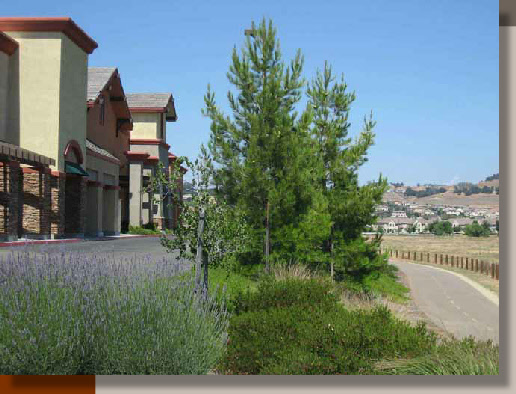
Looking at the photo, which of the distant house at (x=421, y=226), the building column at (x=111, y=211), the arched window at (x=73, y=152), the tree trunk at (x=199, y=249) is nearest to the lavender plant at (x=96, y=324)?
the tree trunk at (x=199, y=249)

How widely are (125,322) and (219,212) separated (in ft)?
14.5

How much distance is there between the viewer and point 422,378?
526cm

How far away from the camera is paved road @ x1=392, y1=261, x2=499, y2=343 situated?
19.7 m

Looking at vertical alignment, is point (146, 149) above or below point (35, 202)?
above

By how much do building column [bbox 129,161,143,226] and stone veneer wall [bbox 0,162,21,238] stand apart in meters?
14.8

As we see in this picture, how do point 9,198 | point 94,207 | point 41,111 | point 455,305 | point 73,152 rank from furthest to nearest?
point 94,207 → point 455,305 → point 73,152 → point 41,111 → point 9,198

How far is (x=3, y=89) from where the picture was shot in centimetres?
2177

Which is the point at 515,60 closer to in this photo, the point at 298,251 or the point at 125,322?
the point at 125,322

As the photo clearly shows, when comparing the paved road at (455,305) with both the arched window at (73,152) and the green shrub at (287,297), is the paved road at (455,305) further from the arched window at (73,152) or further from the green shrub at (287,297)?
the arched window at (73,152)

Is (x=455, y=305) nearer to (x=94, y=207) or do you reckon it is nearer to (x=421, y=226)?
(x=94, y=207)

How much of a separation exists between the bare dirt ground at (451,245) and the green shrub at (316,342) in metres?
65.5

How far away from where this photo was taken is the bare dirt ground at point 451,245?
76.1m

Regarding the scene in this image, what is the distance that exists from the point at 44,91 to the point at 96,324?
19.2 metres

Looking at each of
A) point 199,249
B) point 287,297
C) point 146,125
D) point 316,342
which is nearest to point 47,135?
point 199,249
